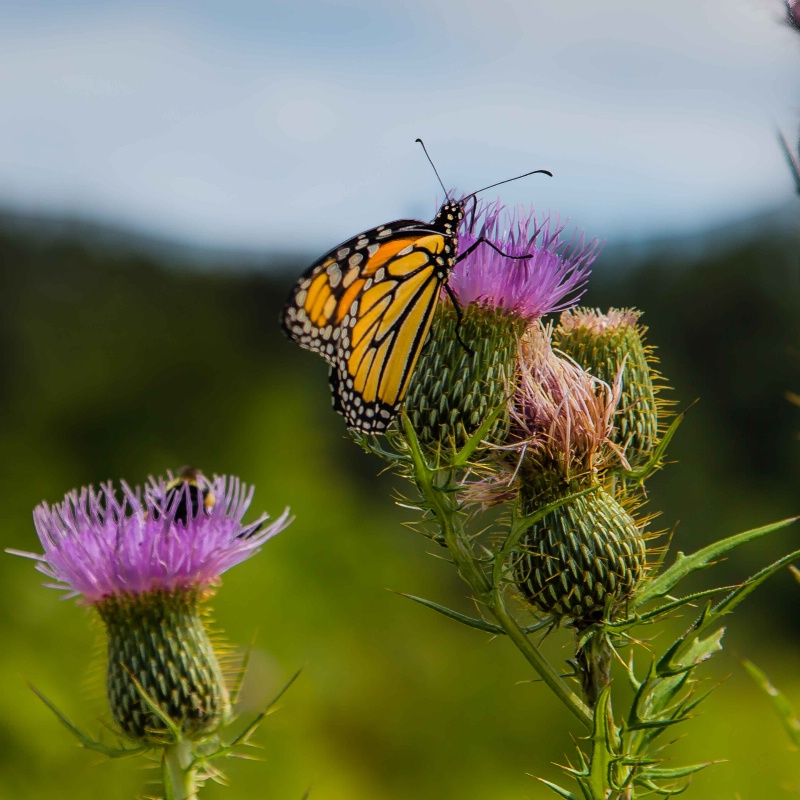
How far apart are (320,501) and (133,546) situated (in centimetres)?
1230

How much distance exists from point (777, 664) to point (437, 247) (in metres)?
16.4

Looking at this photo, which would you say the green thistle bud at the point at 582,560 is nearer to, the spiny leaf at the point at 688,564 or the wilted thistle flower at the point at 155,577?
the spiny leaf at the point at 688,564

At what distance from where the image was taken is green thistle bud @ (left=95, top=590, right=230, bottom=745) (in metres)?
2.99

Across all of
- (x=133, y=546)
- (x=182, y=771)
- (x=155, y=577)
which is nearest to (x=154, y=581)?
(x=155, y=577)

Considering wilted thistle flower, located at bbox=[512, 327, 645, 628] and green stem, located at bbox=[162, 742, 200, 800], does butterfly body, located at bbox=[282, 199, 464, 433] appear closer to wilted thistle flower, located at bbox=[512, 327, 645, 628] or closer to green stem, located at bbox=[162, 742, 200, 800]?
wilted thistle flower, located at bbox=[512, 327, 645, 628]

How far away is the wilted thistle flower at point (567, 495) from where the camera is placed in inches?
101

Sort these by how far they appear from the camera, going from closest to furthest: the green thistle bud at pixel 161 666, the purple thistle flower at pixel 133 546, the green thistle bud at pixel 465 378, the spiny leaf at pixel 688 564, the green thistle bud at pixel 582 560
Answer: the spiny leaf at pixel 688 564, the green thistle bud at pixel 582 560, the green thistle bud at pixel 465 378, the green thistle bud at pixel 161 666, the purple thistle flower at pixel 133 546

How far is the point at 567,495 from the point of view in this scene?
271 cm

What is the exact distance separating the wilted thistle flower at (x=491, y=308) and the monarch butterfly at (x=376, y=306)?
0.17 feet

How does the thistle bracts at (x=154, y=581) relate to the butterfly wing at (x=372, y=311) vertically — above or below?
below

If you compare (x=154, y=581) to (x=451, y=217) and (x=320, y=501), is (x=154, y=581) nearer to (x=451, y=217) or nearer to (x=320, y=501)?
(x=451, y=217)

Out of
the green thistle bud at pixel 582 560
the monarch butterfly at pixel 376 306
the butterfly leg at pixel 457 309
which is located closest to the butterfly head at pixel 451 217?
the monarch butterfly at pixel 376 306

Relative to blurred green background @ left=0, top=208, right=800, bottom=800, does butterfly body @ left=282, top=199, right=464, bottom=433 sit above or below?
above

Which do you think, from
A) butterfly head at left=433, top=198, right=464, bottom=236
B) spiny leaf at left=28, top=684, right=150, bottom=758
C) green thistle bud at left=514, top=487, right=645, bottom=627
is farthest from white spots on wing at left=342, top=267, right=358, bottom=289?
spiny leaf at left=28, top=684, right=150, bottom=758
